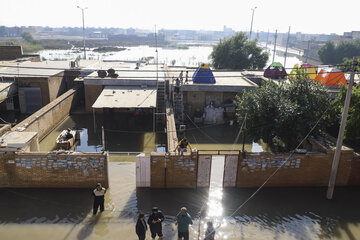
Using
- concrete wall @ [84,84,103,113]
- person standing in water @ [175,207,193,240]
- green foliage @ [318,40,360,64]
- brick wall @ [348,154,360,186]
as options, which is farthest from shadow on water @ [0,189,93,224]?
green foliage @ [318,40,360,64]

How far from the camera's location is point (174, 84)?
70.3 ft

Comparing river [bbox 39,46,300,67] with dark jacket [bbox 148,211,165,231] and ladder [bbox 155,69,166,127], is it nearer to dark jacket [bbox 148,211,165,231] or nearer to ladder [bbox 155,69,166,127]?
ladder [bbox 155,69,166,127]

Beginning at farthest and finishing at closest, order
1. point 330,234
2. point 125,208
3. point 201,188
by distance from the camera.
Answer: point 201,188 → point 125,208 → point 330,234

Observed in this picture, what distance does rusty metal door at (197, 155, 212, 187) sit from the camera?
36.2 ft

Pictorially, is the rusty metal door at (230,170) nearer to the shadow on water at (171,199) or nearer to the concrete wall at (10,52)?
the shadow on water at (171,199)

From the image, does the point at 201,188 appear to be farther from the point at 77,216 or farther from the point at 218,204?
the point at 77,216

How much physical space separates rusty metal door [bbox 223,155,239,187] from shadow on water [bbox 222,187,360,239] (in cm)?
30

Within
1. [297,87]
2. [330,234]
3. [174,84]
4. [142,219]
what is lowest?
[330,234]

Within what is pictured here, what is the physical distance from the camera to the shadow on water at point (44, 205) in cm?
949

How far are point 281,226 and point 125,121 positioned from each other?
13931mm

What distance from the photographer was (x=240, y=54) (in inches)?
1460

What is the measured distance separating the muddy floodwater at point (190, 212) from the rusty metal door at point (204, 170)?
32 centimetres

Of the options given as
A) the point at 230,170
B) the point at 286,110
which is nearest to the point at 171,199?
the point at 230,170

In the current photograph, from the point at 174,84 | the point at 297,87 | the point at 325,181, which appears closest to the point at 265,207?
the point at 325,181
